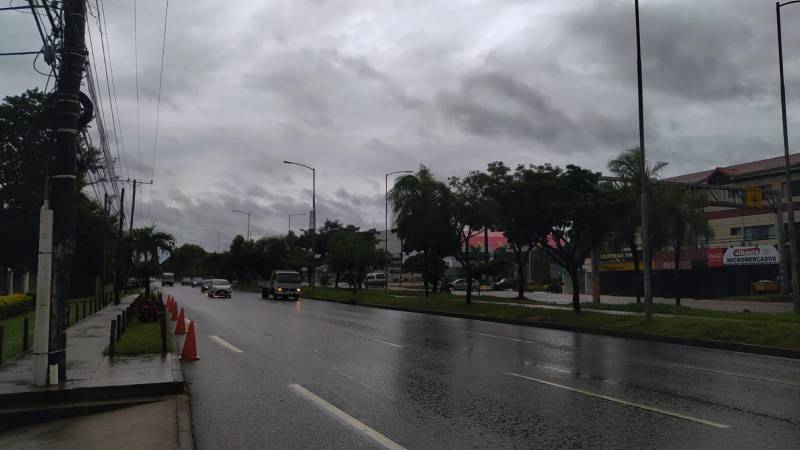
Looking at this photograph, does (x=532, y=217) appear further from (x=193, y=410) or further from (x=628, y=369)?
(x=193, y=410)

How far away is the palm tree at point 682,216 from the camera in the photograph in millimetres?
30297

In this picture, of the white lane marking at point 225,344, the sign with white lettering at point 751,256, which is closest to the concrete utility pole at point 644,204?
the white lane marking at point 225,344

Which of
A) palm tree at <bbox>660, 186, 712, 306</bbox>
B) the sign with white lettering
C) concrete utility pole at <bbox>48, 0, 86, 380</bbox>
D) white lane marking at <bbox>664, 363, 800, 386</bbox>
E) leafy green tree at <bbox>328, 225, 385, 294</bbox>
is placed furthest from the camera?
leafy green tree at <bbox>328, 225, 385, 294</bbox>

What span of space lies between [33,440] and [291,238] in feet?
254

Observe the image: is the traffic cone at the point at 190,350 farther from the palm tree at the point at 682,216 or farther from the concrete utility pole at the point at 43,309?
the palm tree at the point at 682,216

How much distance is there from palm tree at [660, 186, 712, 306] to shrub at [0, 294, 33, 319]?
28.7m

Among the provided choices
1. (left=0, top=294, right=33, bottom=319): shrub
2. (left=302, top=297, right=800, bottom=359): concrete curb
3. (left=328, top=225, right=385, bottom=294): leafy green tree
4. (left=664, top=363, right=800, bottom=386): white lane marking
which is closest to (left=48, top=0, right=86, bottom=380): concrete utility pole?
(left=664, top=363, right=800, bottom=386): white lane marking

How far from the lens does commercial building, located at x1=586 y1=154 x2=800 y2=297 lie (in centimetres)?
4797

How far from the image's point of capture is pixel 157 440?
686 centimetres

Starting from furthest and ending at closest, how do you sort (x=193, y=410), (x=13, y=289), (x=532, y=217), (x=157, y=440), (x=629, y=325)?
(x=13, y=289)
(x=532, y=217)
(x=629, y=325)
(x=193, y=410)
(x=157, y=440)

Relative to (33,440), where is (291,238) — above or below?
above

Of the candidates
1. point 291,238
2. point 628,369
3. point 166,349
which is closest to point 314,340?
point 166,349

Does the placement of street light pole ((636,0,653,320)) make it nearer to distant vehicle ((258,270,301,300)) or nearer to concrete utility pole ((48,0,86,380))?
concrete utility pole ((48,0,86,380))

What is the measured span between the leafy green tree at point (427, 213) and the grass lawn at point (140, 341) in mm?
17623
